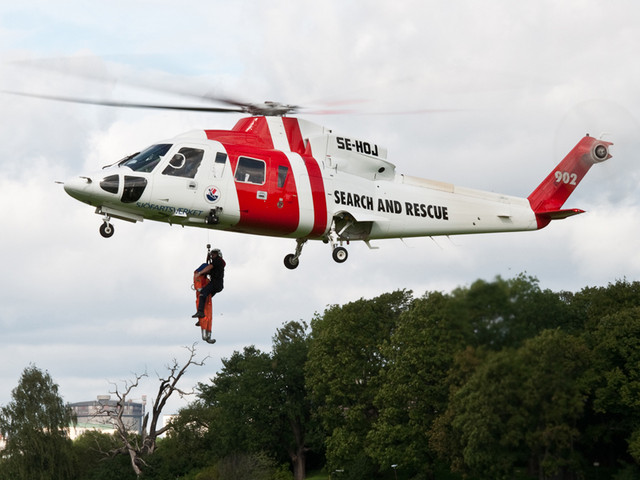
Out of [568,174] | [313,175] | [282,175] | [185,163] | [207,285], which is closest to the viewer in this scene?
[207,285]

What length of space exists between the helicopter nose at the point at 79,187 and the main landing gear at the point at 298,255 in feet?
29.9

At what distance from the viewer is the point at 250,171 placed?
4478 centimetres

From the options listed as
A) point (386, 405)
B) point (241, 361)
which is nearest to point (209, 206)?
point (386, 405)

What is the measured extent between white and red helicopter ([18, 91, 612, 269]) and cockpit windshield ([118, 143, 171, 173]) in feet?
0.12

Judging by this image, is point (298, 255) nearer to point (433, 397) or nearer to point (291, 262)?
point (291, 262)

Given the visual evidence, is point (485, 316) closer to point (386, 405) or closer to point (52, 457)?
A: point (386, 405)

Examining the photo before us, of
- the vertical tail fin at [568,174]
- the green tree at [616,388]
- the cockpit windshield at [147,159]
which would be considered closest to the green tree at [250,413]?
the green tree at [616,388]

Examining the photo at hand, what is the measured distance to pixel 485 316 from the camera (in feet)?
117

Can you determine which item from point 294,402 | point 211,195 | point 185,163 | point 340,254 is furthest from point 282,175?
point 294,402

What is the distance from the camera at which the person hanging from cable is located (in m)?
40.5

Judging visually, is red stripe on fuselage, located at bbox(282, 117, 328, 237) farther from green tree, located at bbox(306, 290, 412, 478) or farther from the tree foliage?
green tree, located at bbox(306, 290, 412, 478)

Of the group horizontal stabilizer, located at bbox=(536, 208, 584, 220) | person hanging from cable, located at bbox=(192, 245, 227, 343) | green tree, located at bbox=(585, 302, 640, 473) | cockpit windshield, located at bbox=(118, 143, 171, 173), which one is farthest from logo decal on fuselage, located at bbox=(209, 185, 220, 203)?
green tree, located at bbox=(585, 302, 640, 473)

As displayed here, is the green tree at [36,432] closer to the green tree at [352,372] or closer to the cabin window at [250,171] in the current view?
the green tree at [352,372]

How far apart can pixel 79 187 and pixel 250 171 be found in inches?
257
